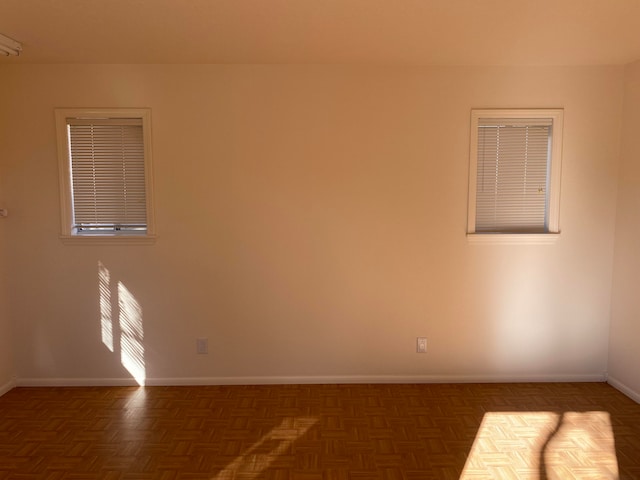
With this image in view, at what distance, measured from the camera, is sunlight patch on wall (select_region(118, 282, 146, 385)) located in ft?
11.7

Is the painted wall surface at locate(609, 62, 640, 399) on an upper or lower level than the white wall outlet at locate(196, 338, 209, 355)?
upper

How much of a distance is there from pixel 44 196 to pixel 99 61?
3.70 feet

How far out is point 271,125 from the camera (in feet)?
11.3

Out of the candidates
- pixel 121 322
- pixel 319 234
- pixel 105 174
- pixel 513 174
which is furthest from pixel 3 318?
pixel 513 174

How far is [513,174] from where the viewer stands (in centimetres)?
358

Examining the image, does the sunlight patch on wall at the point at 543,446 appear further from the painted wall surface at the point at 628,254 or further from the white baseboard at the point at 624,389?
the painted wall surface at the point at 628,254

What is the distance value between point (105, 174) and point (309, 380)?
7.62 feet

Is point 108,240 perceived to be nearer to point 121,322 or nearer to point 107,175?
point 107,175

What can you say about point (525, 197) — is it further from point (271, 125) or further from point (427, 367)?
point (271, 125)

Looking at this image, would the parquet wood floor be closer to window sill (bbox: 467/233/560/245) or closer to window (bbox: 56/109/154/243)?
window sill (bbox: 467/233/560/245)

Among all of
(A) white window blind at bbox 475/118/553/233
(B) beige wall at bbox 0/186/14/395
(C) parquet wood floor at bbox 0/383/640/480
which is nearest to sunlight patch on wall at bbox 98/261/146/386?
(C) parquet wood floor at bbox 0/383/640/480

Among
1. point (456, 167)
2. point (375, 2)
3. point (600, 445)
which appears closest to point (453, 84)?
point (456, 167)

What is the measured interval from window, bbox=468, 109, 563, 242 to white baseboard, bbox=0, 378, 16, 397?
12.7 ft

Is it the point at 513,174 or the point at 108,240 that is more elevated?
the point at 513,174
